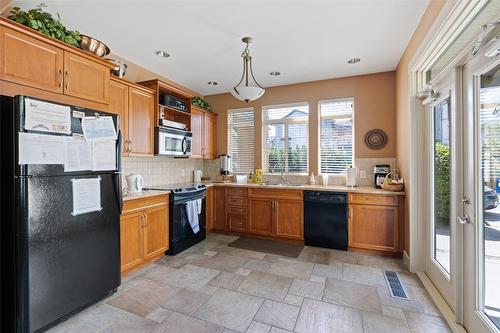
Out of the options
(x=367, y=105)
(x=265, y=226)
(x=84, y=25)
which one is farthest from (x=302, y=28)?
(x=265, y=226)

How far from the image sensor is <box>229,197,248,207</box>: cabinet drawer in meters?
4.08

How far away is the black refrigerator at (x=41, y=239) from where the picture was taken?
5.34 ft

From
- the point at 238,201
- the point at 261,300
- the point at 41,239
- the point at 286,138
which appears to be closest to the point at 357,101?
the point at 286,138

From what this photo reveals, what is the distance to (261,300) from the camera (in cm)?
222

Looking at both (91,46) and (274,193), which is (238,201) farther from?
(91,46)

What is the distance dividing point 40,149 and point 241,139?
3386mm

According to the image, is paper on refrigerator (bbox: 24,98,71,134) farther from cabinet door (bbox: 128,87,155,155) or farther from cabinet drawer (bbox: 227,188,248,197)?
cabinet drawer (bbox: 227,188,248,197)

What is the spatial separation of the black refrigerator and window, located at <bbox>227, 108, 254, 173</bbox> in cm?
289

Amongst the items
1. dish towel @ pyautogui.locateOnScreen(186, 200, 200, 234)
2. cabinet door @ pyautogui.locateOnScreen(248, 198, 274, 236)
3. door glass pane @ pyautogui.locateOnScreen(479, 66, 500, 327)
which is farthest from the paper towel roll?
dish towel @ pyautogui.locateOnScreen(186, 200, 200, 234)

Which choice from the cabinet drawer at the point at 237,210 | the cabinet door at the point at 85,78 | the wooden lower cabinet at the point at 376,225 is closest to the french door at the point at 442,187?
the wooden lower cabinet at the point at 376,225

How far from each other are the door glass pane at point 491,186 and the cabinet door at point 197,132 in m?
3.69

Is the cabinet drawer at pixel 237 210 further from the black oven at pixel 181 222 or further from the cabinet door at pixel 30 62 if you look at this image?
the cabinet door at pixel 30 62

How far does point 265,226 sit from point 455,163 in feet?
8.72

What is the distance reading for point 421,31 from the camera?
92.6 inches
